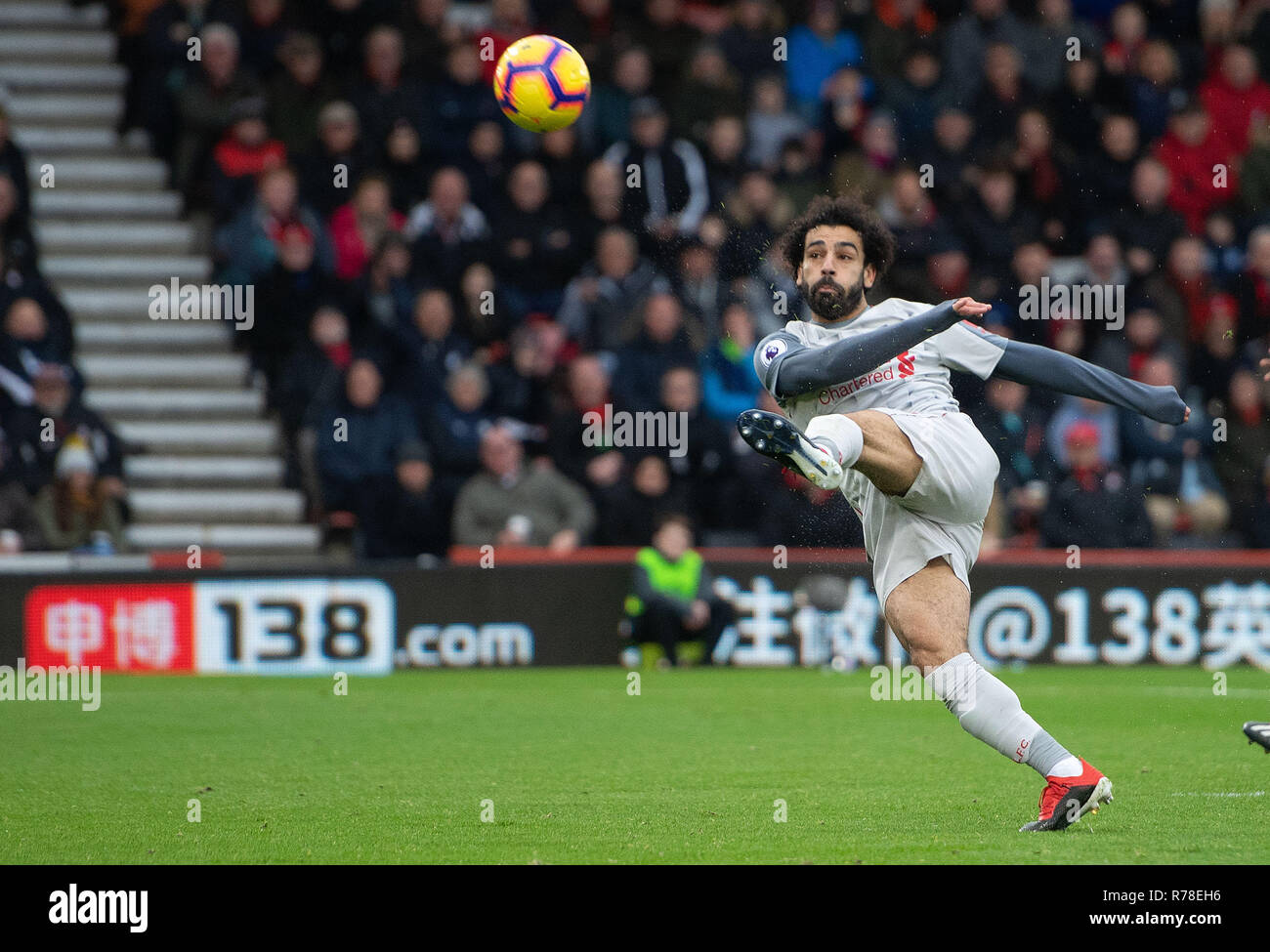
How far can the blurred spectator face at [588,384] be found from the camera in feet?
44.3

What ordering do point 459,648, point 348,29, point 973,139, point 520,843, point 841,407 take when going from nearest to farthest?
point 520,843, point 841,407, point 459,648, point 973,139, point 348,29

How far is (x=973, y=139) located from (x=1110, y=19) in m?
2.83

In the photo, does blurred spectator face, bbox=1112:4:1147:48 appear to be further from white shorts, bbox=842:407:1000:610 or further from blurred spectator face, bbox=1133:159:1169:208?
white shorts, bbox=842:407:1000:610

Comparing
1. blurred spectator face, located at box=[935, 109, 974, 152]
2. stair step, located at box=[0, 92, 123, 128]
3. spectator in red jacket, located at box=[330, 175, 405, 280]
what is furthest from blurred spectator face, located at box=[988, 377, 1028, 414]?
stair step, located at box=[0, 92, 123, 128]

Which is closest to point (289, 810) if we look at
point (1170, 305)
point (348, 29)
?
point (1170, 305)

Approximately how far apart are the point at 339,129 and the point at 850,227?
29.8ft

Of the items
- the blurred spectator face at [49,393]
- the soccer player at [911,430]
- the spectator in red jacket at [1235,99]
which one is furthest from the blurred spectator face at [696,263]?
the soccer player at [911,430]

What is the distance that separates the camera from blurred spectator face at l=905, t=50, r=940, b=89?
15.4 meters

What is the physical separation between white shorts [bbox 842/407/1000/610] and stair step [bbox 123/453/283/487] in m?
9.24

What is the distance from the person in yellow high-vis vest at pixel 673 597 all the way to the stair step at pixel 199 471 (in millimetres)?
3614

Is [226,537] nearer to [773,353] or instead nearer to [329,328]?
[329,328]

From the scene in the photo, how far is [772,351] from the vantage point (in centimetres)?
633

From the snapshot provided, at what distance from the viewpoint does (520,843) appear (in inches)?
228

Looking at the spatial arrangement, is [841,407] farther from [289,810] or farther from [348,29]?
[348,29]
